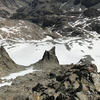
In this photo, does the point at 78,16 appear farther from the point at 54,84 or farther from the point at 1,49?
the point at 54,84

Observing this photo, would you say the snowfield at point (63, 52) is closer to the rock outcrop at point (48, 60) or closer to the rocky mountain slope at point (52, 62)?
the rocky mountain slope at point (52, 62)

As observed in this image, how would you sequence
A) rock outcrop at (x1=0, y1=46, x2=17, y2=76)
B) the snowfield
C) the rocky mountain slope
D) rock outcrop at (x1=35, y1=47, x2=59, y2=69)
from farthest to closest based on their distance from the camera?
the snowfield
rock outcrop at (x1=35, y1=47, x2=59, y2=69)
rock outcrop at (x1=0, y1=46, x2=17, y2=76)
the rocky mountain slope

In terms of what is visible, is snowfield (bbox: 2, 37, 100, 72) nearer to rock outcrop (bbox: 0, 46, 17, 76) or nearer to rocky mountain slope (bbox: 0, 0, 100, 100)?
rocky mountain slope (bbox: 0, 0, 100, 100)

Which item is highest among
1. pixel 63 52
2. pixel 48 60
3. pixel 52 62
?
pixel 48 60

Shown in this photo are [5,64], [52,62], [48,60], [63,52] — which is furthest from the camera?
[63,52]

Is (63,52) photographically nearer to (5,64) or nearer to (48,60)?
(48,60)

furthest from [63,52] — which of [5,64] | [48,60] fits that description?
[5,64]

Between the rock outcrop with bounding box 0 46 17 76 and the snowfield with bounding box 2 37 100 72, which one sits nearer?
→ the rock outcrop with bounding box 0 46 17 76

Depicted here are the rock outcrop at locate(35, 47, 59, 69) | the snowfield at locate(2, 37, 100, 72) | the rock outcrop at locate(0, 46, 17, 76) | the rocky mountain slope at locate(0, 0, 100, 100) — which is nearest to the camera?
the rocky mountain slope at locate(0, 0, 100, 100)

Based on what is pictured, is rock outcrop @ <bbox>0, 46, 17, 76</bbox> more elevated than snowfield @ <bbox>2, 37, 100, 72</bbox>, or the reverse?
rock outcrop @ <bbox>0, 46, 17, 76</bbox>

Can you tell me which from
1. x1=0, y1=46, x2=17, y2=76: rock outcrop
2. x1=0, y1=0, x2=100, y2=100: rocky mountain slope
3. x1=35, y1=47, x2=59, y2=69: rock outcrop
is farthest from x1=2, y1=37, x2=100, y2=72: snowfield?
x1=0, y1=46, x2=17, y2=76: rock outcrop

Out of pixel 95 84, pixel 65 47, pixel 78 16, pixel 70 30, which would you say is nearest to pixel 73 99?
pixel 95 84
